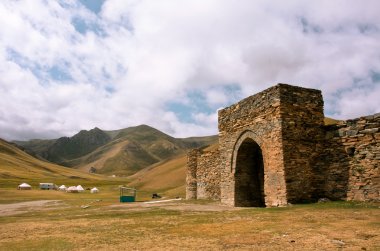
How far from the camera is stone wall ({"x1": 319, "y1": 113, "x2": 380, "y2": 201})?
36.6ft

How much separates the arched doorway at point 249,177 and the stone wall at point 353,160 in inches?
170

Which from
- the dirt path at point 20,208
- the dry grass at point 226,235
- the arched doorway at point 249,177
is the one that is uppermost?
the arched doorway at point 249,177

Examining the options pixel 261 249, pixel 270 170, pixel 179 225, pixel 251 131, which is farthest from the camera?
pixel 251 131

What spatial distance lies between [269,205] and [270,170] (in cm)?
137

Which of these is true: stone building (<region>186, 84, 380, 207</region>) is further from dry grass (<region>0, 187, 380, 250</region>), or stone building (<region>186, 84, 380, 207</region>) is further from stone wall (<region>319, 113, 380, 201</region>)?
dry grass (<region>0, 187, 380, 250</region>)

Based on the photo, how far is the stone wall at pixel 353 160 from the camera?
11.1 m

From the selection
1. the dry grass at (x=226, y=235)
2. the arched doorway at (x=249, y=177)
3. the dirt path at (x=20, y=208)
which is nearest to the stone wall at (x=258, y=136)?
the arched doorway at (x=249, y=177)

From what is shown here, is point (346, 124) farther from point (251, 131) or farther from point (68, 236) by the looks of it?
point (68, 236)

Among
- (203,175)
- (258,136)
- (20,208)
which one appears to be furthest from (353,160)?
(20,208)

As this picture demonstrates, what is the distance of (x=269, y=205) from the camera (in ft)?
42.9

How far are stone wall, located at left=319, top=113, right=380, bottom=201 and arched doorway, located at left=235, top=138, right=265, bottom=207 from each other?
14.2ft

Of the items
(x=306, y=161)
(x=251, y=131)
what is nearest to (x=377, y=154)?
(x=306, y=161)

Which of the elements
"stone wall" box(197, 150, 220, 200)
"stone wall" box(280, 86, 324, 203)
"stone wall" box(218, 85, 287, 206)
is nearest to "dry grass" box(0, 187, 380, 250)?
"stone wall" box(280, 86, 324, 203)

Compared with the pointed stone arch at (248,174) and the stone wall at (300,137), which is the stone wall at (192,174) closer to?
the pointed stone arch at (248,174)
